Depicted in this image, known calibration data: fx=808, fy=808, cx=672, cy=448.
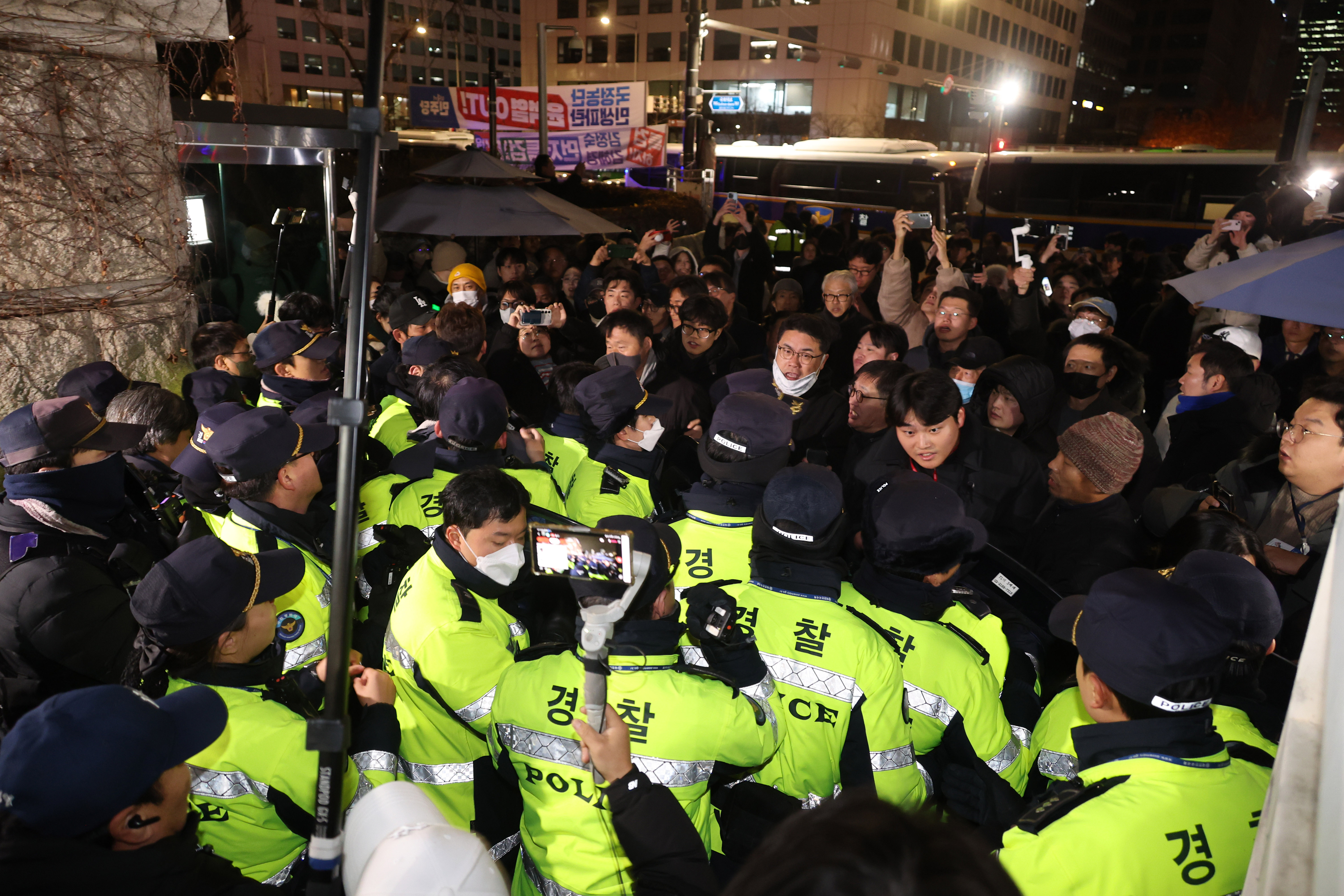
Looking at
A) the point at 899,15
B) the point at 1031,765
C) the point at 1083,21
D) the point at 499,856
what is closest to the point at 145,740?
the point at 499,856

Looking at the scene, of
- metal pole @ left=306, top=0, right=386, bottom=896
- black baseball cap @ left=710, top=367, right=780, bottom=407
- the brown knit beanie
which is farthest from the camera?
black baseball cap @ left=710, top=367, right=780, bottom=407

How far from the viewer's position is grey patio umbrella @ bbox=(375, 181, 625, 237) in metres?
6.68

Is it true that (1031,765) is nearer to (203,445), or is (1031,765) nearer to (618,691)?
(618,691)

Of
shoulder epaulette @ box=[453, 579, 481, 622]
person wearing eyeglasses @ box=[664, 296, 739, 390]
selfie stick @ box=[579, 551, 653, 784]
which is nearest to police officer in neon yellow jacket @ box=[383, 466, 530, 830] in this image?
shoulder epaulette @ box=[453, 579, 481, 622]

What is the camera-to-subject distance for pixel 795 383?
5.15 meters

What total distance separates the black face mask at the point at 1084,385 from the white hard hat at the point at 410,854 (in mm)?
4672

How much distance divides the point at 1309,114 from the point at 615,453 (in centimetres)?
877

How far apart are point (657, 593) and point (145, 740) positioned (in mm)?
1194

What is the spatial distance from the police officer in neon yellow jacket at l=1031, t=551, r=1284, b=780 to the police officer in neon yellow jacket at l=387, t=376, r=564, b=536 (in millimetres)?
2199

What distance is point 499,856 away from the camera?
2840 millimetres

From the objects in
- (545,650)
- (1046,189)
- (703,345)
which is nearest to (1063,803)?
(545,650)

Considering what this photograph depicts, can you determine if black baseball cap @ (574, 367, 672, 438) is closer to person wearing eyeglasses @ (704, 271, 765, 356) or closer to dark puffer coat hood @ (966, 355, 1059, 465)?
dark puffer coat hood @ (966, 355, 1059, 465)

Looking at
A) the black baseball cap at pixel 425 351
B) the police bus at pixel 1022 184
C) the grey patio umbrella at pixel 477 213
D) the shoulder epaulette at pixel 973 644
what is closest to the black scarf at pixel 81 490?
the black baseball cap at pixel 425 351

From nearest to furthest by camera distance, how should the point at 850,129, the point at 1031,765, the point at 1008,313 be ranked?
the point at 1031,765 → the point at 1008,313 → the point at 850,129
